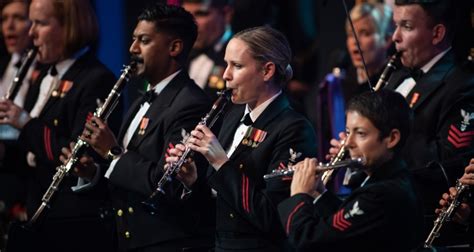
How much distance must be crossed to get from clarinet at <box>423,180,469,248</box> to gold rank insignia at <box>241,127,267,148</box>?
913 millimetres

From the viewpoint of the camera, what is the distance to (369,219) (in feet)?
15.4

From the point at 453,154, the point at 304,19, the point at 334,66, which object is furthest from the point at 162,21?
the point at 304,19

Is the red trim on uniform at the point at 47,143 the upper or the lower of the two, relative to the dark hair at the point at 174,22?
lower

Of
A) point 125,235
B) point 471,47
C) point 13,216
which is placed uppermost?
point 471,47

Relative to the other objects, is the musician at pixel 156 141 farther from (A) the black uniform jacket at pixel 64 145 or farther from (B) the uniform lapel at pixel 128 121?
(A) the black uniform jacket at pixel 64 145

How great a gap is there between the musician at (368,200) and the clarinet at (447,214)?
0.62 metres

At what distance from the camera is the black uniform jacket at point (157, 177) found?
5840mm

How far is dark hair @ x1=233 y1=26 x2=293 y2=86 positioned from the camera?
5570 millimetres

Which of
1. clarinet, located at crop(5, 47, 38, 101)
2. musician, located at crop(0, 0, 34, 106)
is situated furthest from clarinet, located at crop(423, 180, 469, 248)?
musician, located at crop(0, 0, 34, 106)

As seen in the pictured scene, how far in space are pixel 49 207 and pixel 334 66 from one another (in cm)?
287

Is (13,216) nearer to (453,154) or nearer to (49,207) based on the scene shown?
(49,207)

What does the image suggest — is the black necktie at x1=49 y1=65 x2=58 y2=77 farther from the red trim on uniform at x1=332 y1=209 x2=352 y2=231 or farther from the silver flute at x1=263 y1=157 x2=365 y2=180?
the red trim on uniform at x1=332 y1=209 x2=352 y2=231

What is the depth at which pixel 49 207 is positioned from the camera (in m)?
6.35

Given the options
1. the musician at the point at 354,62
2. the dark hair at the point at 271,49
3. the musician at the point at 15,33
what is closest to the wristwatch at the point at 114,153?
the dark hair at the point at 271,49
